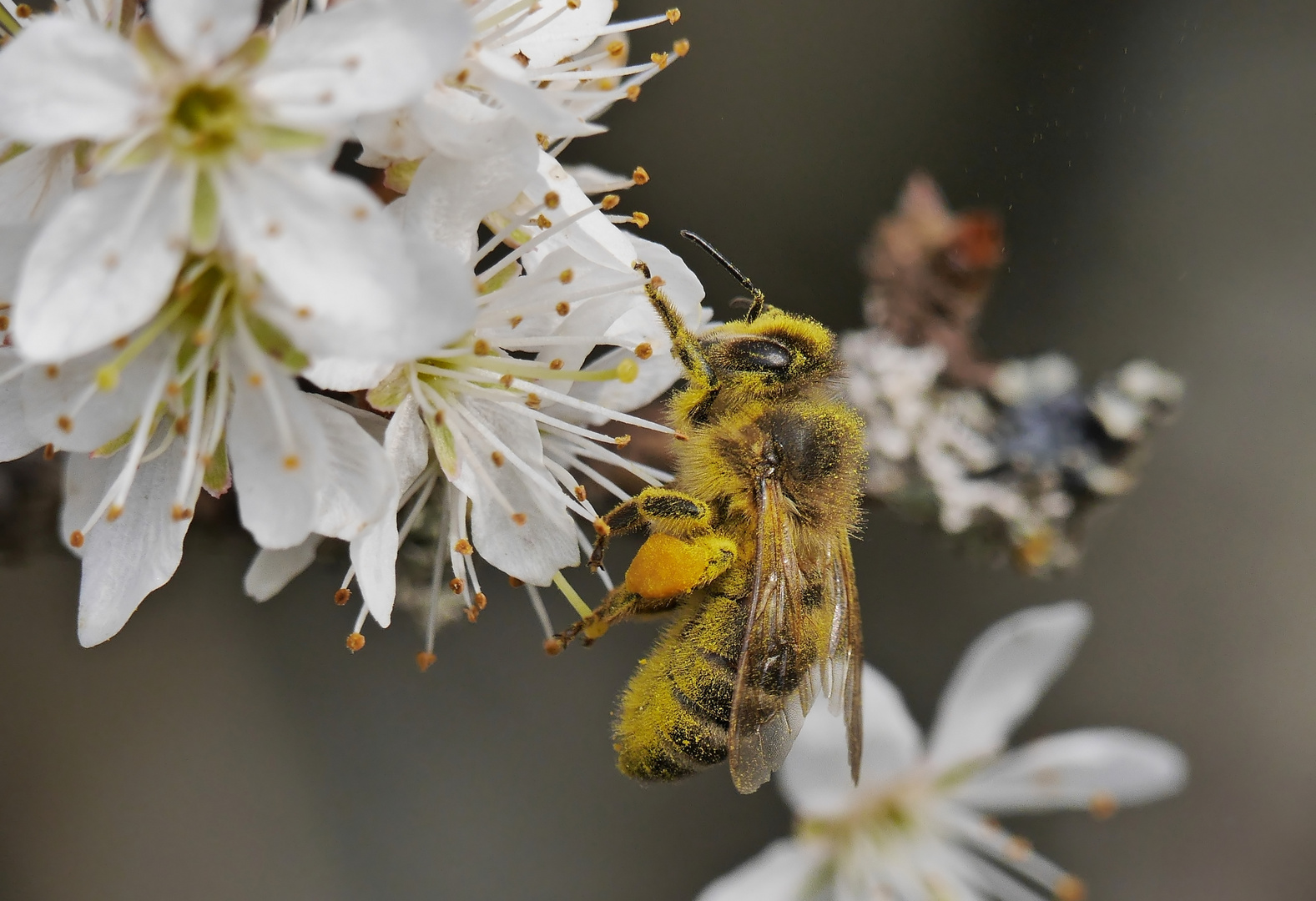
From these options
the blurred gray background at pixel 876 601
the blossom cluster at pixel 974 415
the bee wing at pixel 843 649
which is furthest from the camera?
the blurred gray background at pixel 876 601

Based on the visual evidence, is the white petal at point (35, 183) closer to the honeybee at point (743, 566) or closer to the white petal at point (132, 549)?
the white petal at point (132, 549)

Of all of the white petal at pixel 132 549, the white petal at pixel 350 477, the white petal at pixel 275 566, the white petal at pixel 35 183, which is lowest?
the white petal at pixel 275 566

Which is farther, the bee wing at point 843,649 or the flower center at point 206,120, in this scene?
the bee wing at point 843,649

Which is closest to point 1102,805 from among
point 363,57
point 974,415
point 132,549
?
point 974,415

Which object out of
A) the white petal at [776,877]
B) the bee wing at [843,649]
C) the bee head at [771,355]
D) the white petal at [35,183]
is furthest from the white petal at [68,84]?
the white petal at [776,877]

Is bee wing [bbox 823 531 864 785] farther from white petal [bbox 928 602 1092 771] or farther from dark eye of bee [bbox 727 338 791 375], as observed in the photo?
white petal [bbox 928 602 1092 771]

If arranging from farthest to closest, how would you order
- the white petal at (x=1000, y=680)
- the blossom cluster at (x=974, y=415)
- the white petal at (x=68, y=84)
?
1. the white petal at (x=1000, y=680)
2. the blossom cluster at (x=974, y=415)
3. the white petal at (x=68, y=84)

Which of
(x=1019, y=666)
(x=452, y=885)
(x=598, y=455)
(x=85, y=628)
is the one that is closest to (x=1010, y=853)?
(x=1019, y=666)
